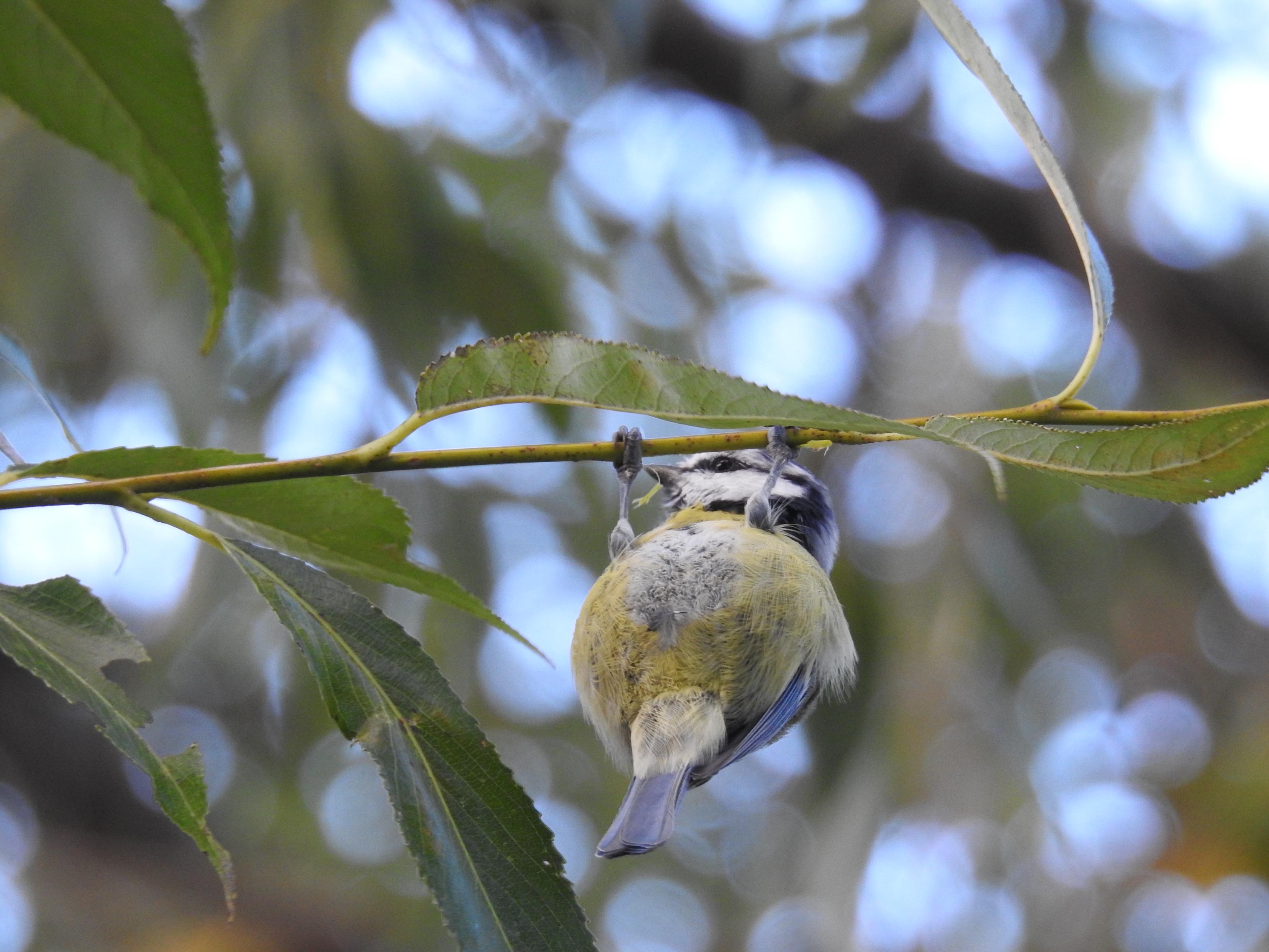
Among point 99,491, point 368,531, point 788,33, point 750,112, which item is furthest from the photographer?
point 750,112

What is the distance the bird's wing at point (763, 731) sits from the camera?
2023 mm

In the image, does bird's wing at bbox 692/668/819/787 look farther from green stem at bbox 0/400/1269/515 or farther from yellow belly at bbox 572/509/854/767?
green stem at bbox 0/400/1269/515

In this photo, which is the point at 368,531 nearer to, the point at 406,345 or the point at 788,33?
the point at 406,345

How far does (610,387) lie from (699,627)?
3.99ft

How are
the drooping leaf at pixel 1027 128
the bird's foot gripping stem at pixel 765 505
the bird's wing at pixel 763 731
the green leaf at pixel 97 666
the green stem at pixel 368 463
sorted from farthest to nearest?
1. the bird's foot gripping stem at pixel 765 505
2. the bird's wing at pixel 763 731
3. the drooping leaf at pixel 1027 128
4. the green leaf at pixel 97 666
5. the green stem at pixel 368 463

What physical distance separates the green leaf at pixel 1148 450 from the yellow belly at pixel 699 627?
117 centimetres

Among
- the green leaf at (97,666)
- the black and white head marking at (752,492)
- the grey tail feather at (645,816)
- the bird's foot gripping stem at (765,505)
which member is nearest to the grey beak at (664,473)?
the black and white head marking at (752,492)

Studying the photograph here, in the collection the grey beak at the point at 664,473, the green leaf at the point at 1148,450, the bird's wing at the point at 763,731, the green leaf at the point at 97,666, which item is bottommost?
the green leaf at the point at 97,666

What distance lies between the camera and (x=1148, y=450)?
3.15 ft

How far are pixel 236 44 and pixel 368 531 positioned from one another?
2.42 m

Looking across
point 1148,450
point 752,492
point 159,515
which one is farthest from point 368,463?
point 752,492

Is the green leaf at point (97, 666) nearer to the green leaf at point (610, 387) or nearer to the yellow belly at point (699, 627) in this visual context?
the green leaf at point (610, 387)

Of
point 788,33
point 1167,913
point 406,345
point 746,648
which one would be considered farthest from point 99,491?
point 1167,913

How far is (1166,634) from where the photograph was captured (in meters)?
4.68
